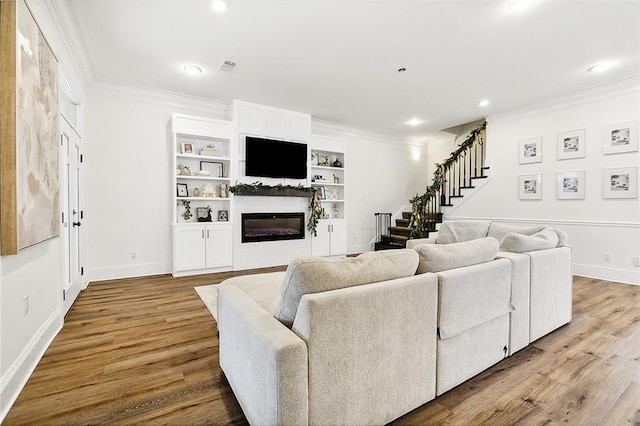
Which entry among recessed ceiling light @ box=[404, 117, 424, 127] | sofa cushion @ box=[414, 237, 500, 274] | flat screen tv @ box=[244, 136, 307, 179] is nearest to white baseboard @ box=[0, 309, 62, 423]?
sofa cushion @ box=[414, 237, 500, 274]

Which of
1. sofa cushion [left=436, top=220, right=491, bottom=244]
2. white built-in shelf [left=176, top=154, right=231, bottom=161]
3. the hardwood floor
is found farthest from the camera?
white built-in shelf [left=176, top=154, right=231, bottom=161]

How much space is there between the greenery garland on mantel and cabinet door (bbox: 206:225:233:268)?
666mm

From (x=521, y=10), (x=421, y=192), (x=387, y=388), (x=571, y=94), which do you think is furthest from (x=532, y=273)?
(x=421, y=192)

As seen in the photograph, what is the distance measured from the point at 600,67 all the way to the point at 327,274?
16.5 ft

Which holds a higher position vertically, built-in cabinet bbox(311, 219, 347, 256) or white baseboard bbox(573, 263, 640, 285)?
built-in cabinet bbox(311, 219, 347, 256)

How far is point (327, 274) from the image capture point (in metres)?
1.36

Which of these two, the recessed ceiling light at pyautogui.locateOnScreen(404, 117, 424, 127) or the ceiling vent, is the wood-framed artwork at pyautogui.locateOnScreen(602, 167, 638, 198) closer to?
the recessed ceiling light at pyautogui.locateOnScreen(404, 117, 424, 127)

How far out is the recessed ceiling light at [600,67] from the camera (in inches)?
153

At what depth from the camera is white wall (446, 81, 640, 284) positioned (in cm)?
441

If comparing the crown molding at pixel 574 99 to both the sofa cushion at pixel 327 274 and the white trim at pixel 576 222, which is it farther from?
the sofa cushion at pixel 327 274

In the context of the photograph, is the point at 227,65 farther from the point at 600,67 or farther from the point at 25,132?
the point at 600,67

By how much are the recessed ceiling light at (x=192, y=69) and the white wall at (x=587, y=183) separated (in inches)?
216

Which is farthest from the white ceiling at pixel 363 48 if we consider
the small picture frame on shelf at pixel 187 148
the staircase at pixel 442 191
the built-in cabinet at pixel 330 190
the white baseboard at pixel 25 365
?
the white baseboard at pixel 25 365

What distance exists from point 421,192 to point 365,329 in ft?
24.3
